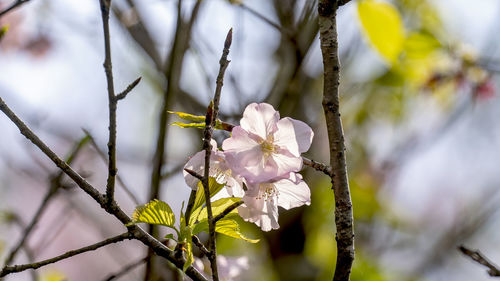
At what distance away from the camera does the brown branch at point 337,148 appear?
24.9 inches

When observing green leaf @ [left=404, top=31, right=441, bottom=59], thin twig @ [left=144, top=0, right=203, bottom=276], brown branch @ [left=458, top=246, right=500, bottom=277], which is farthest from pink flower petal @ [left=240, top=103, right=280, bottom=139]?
green leaf @ [left=404, top=31, right=441, bottom=59]

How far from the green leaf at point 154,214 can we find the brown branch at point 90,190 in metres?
0.01

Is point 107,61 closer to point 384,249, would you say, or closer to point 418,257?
point 384,249

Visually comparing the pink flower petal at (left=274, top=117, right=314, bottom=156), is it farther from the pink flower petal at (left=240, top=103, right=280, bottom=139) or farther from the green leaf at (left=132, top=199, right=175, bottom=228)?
the green leaf at (left=132, top=199, right=175, bottom=228)

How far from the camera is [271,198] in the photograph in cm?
67

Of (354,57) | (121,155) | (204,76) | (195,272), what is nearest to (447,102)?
(354,57)

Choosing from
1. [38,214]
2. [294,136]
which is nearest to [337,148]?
[294,136]

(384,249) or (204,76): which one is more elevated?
(204,76)

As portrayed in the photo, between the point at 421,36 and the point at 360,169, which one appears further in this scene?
the point at 360,169

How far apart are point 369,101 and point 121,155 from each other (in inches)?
42.9

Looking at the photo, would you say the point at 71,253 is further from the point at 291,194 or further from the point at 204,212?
the point at 291,194

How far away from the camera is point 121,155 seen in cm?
220

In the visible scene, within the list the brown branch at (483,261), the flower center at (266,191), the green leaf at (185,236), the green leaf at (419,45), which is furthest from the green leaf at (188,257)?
the green leaf at (419,45)

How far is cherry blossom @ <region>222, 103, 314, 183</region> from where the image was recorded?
0.62m
